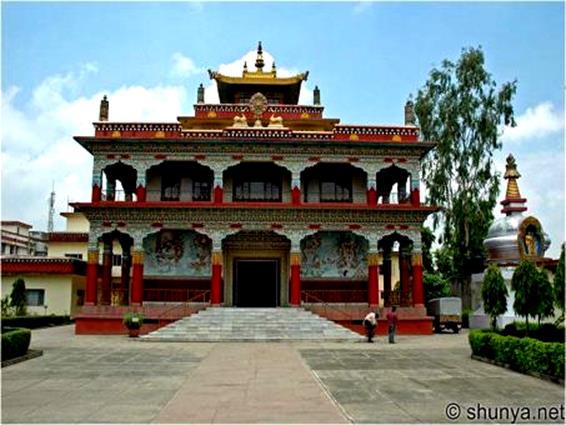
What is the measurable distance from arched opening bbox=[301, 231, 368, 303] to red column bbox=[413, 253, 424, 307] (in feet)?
9.33

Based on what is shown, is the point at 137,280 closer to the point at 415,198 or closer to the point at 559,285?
the point at 415,198

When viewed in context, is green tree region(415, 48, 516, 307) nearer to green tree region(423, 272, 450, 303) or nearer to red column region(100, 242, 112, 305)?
green tree region(423, 272, 450, 303)

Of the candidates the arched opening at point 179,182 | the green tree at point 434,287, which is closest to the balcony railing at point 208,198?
the arched opening at point 179,182

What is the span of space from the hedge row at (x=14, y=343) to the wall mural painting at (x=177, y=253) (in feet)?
43.8

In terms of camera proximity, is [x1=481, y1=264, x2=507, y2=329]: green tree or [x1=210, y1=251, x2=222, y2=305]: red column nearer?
[x1=481, y1=264, x2=507, y2=329]: green tree

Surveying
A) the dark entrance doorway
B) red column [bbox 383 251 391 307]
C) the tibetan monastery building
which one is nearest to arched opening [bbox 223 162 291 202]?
the tibetan monastery building

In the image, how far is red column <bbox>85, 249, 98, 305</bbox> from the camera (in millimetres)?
28891

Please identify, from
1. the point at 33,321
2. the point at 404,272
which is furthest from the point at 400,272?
the point at 33,321

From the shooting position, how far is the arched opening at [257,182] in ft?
105

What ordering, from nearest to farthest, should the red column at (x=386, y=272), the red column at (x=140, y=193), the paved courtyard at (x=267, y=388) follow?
the paved courtyard at (x=267, y=388), the red column at (x=140, y=193), the red column at (x=386, y=272)

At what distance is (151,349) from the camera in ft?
67.2

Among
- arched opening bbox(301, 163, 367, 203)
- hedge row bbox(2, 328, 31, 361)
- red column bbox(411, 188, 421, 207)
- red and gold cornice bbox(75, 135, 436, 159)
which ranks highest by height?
red and gold cornice bbox(75, 135, 436, 159)

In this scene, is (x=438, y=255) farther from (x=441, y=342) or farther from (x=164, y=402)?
(x=164, y=402)

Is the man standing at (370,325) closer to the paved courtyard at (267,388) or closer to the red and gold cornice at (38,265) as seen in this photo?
the paved courtyard at (267,388)
